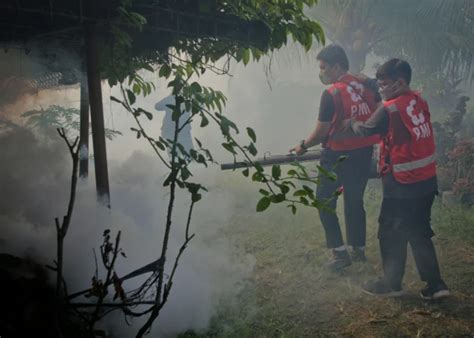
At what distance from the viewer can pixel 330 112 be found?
18.4ft

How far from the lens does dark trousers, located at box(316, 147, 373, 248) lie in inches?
226

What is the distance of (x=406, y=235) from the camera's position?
15.6 feet

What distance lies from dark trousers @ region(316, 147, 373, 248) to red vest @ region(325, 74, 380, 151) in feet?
0.41

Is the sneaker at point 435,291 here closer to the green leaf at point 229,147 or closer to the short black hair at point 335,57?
the short black hair at point 335,57

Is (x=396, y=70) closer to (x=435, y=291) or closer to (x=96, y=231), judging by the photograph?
(x=435, y=291)

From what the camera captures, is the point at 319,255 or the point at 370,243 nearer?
the point at 319,255

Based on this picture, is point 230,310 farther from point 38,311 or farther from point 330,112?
point 330,112

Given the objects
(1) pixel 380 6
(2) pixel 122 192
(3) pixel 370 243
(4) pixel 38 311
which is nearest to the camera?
(4) pixel 38 311

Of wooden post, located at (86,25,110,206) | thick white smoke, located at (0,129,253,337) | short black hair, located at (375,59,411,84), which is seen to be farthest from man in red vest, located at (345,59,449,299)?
wooden post, located at (86,25,110,206)

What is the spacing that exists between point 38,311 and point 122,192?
361 centimetres

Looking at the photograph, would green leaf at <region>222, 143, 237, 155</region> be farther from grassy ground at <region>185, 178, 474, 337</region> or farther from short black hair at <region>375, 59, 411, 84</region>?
short black hair at <region>375, 59, 411, 84</region>

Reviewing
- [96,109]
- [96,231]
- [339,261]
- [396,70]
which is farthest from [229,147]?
[339,261]

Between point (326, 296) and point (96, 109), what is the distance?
3.27 meters

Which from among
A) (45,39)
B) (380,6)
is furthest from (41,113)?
(380,6)
